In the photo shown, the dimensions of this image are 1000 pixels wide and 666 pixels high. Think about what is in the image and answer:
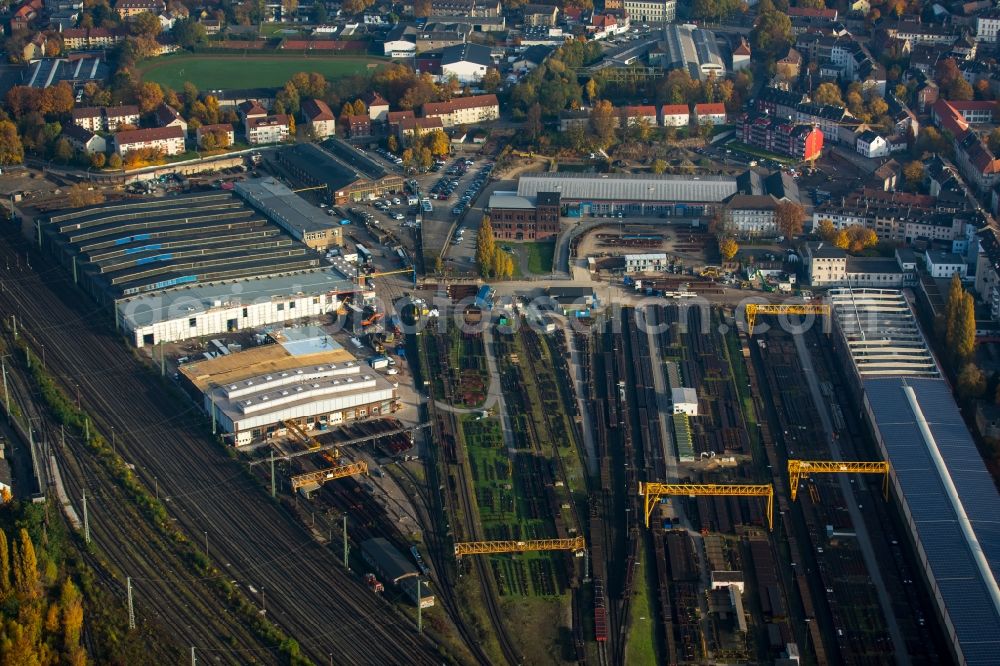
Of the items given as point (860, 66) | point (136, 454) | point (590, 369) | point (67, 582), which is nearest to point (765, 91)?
point (860, 66)

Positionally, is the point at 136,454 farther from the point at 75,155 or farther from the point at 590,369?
the point at 75,155

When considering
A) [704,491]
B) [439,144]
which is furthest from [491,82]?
[704,491]

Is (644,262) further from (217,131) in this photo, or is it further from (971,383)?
(217,131)

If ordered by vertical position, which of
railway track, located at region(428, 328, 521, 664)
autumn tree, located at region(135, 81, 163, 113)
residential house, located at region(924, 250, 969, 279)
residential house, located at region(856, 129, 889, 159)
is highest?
autumn tree, located at region(135, 81, 163, 113)

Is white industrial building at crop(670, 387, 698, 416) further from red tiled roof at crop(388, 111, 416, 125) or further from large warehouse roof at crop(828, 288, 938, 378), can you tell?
red tiled roof at crop(388, 111, 416, 125)

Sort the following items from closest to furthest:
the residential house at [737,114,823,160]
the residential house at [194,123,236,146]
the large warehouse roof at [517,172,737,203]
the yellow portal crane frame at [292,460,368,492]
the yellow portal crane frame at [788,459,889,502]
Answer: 1. the yellow portal crane frame at [788,459,889,502]
2. the yellow portal crane frame at [292,460,368,492]
3. the large warehouse roof at [517,172,737,203]
4. the residential house at [737,114,823,160]
5. the residential house at [194,123,236,146]

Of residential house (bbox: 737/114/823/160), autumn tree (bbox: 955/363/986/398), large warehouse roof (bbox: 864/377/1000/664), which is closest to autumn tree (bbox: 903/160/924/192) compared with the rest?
residential house (bbox: 737/114/823/160)

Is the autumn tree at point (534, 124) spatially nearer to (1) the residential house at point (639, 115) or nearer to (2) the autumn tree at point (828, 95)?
(1) the residential house at point (639, 115)
